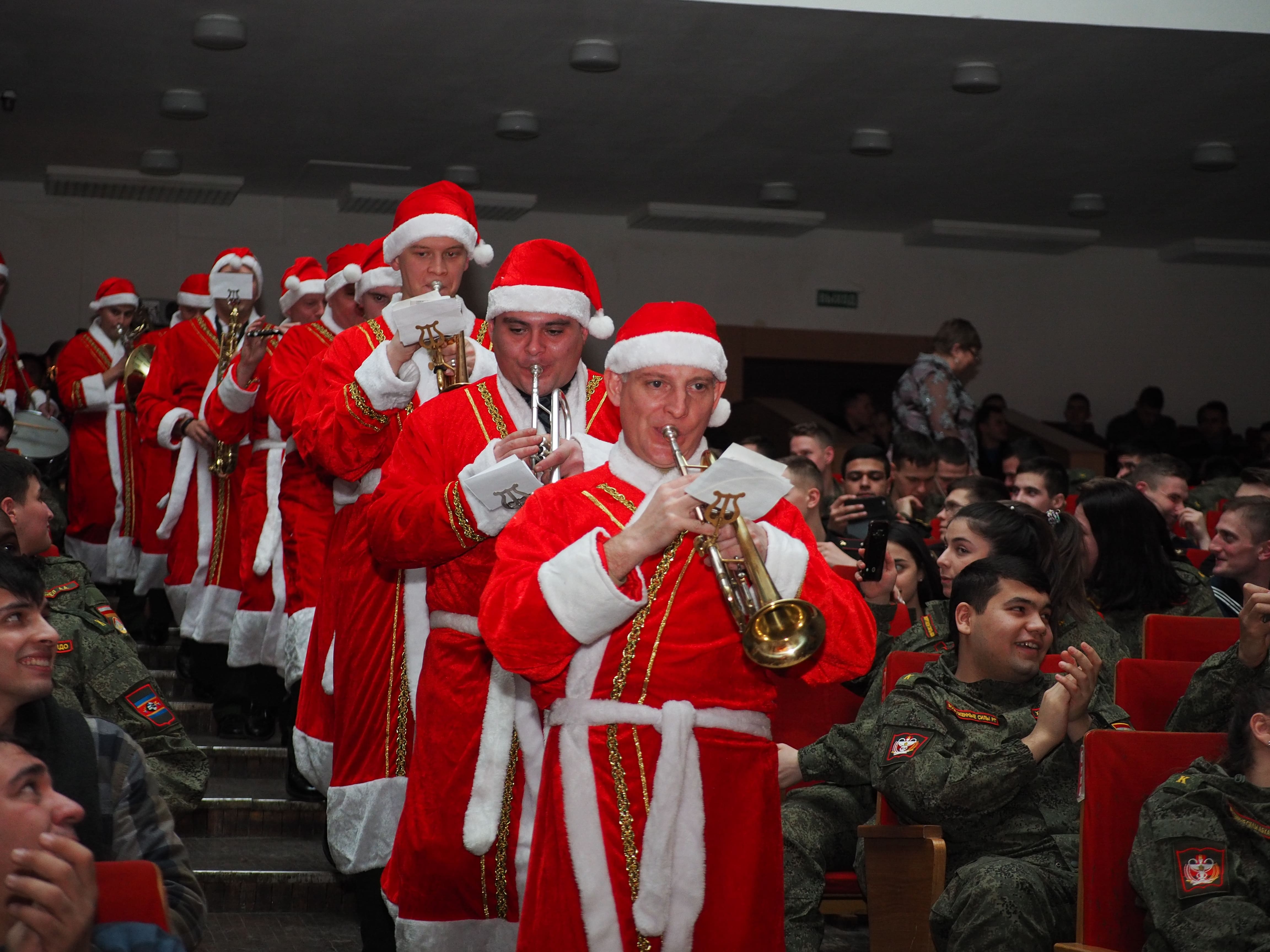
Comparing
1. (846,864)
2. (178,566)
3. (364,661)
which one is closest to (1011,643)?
(846,864)

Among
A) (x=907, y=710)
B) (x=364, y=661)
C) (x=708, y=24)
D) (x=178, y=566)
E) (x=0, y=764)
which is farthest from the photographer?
(x=708, y=24)

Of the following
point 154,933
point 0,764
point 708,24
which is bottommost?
point 154,933

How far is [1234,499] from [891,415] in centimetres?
835

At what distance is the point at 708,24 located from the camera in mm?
7469

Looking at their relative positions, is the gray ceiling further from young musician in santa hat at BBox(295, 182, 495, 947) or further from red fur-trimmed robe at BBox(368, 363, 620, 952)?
red fur-trimmed robe at BBox(368, 363, 620, 952)

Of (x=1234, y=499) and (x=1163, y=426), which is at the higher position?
(x=1163, y=426)

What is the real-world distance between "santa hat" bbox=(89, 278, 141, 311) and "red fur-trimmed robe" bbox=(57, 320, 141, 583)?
57 cm

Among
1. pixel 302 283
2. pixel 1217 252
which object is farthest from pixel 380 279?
pixel 1217 252

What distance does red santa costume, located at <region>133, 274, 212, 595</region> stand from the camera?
682cm

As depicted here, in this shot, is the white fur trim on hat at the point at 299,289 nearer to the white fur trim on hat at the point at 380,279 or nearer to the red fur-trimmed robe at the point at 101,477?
the white fur trim on hat at the point at 380,279

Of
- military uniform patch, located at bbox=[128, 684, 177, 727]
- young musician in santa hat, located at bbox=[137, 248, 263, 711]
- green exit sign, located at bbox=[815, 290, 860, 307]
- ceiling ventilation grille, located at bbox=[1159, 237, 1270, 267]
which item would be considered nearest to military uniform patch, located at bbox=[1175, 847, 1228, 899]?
military uniform patch, located at bbox=[128, 684, 177, 727]

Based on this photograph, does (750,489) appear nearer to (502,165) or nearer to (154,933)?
(154,933)

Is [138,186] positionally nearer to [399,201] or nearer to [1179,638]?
[399,201]

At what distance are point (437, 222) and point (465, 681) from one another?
134cm
